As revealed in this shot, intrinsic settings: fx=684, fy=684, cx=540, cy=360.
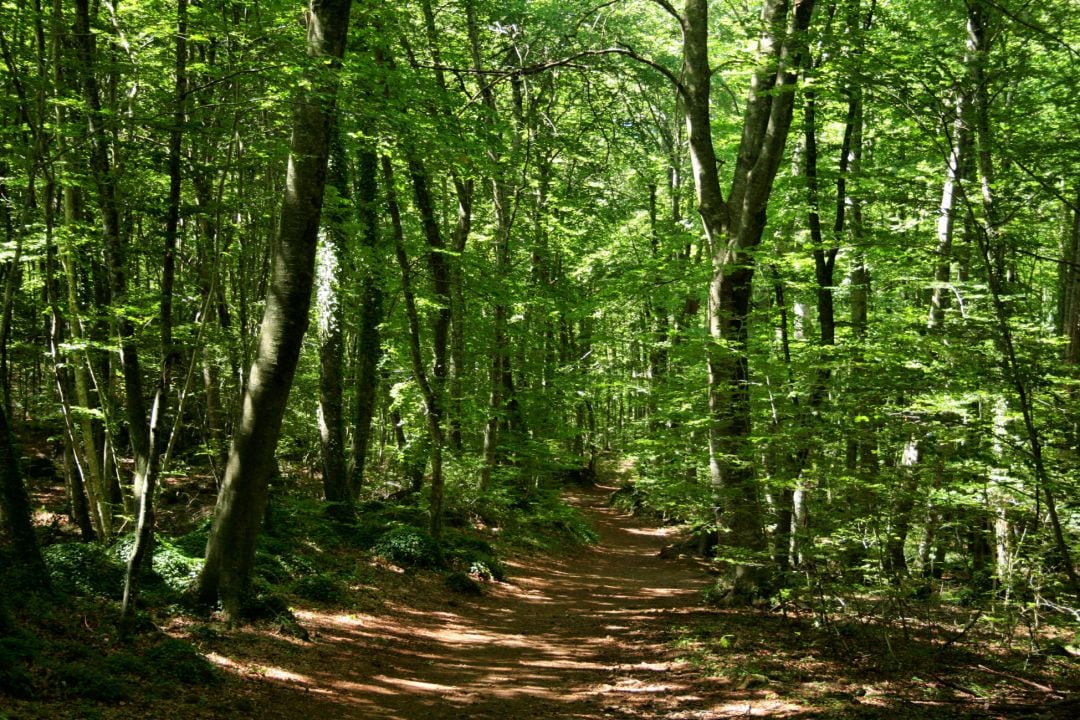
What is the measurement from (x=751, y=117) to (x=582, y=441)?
27741mm

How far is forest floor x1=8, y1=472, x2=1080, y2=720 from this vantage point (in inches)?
203

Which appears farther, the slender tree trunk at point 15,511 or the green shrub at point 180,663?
the slender tree trunk at point 15,511

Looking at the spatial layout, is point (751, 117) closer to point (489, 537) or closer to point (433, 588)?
point (433, 588)

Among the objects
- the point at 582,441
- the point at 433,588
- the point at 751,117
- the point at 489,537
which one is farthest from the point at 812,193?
the point at 582,441

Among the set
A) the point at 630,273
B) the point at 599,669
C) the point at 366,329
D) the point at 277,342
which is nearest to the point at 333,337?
the point at 366,329

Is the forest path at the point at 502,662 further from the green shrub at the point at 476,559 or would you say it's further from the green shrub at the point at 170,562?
the green shrub at the point at 170,562

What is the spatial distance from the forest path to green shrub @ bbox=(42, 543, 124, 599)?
1.83m

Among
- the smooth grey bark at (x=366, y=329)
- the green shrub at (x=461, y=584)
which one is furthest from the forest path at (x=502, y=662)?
the smooth grey bark at (x=366, y=329)

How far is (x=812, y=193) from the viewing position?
10914 millimetres

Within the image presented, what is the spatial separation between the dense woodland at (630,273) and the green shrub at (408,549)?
3.53ft

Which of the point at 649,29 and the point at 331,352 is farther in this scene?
the point at 649,29

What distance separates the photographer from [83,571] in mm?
6742

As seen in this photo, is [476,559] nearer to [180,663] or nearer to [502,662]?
[502,662]

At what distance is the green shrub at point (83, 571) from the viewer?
6.54 m
